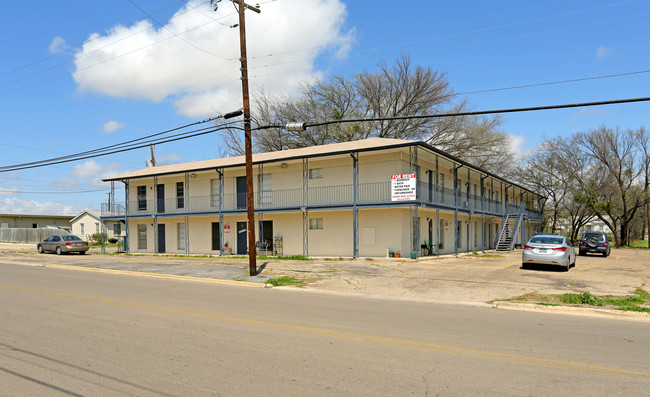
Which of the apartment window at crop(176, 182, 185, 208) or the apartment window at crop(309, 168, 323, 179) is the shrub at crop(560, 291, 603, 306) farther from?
the apartment window at crop(176, 182, 185, 208)

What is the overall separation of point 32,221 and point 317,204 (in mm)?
58488

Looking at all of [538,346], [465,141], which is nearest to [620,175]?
[465,141]

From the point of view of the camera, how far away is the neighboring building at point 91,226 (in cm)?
6061

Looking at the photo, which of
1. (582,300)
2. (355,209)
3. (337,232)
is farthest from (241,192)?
(582,300)

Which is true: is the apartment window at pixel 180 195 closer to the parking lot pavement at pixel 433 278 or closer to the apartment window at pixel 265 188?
the apartment window at pixel 265 188

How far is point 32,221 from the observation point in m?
67.6

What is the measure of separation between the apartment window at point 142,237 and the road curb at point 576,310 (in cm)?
3140

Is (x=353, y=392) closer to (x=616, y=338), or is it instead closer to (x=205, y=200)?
(x=616, y=338)

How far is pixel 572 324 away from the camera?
9.20 meters

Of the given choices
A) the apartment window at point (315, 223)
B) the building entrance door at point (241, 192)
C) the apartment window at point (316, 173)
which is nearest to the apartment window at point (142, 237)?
the building entrance door at point (241, 192)

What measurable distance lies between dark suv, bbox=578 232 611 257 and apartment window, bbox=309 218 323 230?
17281 millimetres

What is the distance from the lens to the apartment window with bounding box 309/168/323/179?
28.3 metres

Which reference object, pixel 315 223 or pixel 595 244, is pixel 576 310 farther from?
pixel 595 244

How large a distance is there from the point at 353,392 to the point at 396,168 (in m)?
21.4
